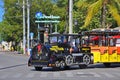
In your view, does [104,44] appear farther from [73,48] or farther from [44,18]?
[44,18]

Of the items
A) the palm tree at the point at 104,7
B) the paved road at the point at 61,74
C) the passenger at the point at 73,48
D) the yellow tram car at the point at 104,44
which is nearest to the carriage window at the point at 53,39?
the passenger at the point at 73,48

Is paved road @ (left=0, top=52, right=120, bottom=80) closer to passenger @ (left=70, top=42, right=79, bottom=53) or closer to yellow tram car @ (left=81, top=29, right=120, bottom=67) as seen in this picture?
passenger @ (left=70, top=42, right=79, bottom=53)

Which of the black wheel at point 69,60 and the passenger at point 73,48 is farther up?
the passenger at point 73,48

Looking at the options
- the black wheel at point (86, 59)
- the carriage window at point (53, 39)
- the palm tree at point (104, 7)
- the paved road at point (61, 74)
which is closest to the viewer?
the paved road at point (61, 74)

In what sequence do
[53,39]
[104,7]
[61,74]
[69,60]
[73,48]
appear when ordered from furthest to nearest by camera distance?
[104,7], [53,39], [73,48], [69,60], [61,74]

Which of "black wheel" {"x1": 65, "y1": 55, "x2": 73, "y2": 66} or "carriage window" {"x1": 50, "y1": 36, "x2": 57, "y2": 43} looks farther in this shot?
"carriage window" {"x1": 50, "y1": 36, "x2": 57, "y2": 43}

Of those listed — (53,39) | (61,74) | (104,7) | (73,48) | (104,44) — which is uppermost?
(104,7)

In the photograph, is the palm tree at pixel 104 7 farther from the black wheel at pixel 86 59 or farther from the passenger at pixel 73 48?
the black wheel at pixel 86 59

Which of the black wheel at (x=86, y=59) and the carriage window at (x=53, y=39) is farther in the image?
the carriage window at (x=53, y=39)

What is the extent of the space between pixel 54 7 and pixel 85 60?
5254 cm

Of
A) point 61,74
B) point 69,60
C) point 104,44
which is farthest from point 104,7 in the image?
point 61,74

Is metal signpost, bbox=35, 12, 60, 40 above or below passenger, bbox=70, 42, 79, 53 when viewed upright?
above

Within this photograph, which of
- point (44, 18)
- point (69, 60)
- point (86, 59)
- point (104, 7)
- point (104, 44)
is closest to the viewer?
point (69, 60)

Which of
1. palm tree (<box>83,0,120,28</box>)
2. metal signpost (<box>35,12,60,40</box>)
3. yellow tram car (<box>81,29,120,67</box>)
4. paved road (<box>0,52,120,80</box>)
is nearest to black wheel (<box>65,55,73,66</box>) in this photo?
paved road (<box>0,52,120,80</box>)
